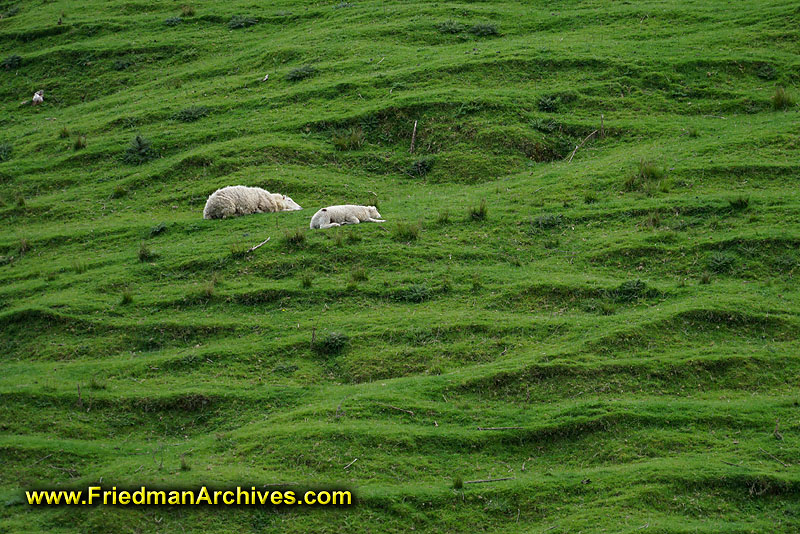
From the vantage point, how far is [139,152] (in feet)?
92.6

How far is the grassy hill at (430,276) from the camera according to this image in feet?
42.2

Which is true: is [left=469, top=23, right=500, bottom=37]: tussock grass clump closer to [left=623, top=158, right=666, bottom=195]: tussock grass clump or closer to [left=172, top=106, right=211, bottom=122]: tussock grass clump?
Result: [left=172, top=106, right=211, bottom=122]: tussock grass clump

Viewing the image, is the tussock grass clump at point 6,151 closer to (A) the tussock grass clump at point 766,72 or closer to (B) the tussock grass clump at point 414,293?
(B) the tussock grass clump at point 414,293

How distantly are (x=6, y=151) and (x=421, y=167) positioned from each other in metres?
17.3

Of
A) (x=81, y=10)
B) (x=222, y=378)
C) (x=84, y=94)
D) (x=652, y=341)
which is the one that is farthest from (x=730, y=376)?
(x=81, y=10)

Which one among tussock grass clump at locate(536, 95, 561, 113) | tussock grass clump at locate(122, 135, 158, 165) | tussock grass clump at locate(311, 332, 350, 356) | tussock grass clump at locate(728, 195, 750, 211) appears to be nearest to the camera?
tussock grass clump at locate(311, 332, 350, 356)

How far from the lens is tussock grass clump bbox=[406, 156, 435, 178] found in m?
26.0

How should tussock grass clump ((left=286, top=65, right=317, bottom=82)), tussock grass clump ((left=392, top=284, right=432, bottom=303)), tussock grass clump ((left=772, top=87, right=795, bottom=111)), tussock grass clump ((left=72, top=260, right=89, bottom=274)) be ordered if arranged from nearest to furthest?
tussock grass clump ((left=392, top=284, right=432, bottom=303)) → tussock grass clump ((left=72, top=260, right=89, bottom=274)) → tussock grass clump ((left=772, top=87, right=795, bottom=111)) → tussock grass clump ((left=286, top=65, right=317, bottom=82))

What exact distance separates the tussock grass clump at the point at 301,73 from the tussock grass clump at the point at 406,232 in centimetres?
1336

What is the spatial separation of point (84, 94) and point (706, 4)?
28970mm

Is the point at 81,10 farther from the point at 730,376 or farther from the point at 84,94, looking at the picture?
the point at 730,376

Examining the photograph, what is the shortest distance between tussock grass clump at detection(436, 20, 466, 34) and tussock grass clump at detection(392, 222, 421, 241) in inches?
638

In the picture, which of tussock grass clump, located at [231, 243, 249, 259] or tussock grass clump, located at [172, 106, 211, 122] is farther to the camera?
tussock grass clump, located at [172, 106, 211, 122]

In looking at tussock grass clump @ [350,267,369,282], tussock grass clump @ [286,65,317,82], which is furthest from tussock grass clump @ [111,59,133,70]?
tussock grass clump @ [350,267,369,282]
